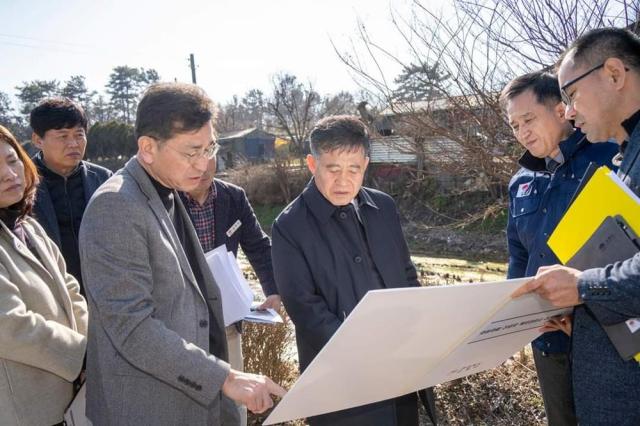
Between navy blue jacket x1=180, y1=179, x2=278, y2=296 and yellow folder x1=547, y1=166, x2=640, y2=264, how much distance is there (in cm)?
191

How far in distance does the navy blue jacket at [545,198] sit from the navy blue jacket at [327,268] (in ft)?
2.38

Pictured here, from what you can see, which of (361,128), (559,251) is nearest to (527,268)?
(559,251)

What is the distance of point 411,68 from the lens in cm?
415

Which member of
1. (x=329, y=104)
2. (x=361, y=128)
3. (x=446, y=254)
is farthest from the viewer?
(x=329, y=104)

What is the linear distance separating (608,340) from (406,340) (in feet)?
2.70

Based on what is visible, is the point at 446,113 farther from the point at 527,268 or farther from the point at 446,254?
the point at 446,254

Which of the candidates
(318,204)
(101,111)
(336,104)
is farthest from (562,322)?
(101,111)

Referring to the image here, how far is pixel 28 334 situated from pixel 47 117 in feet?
7.17

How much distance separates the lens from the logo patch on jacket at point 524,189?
2.64 m

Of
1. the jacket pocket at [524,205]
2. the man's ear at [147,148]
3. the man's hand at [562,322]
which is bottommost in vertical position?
the man's hand at [562,322]

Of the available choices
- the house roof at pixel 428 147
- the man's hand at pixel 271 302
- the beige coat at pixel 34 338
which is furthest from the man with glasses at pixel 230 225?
the house roof at pixel 428 147

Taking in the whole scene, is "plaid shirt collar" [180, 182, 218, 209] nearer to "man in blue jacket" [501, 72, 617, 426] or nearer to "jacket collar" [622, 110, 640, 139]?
"man in blue jacket" [501, 72, 617, 426]

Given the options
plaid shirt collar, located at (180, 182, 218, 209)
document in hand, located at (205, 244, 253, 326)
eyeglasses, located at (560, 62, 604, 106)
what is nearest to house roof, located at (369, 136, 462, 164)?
plaid shirt collar, located at (180, 182, 218, 209)

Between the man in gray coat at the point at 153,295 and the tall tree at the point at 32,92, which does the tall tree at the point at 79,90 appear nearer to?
the tall tree at the point at 32,92
